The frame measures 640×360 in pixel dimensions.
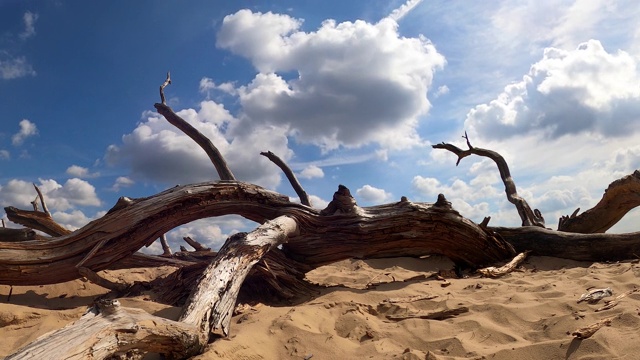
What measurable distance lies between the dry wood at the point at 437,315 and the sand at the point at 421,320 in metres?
0.03

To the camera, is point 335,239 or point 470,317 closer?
point 470,317

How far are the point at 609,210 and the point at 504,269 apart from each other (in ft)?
14.6

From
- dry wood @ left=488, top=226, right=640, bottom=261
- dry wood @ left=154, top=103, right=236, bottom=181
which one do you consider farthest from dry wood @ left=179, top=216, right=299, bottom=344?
dry wood @ left=488, top=226, right=640, bottom=261

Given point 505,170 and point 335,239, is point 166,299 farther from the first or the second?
point 505,170

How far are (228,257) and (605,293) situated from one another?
3393 mm

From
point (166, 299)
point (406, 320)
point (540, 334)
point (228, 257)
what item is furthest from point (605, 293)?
point (166, 299)


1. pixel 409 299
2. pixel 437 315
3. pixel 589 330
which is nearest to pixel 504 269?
pixel 409 299

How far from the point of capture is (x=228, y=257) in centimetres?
408

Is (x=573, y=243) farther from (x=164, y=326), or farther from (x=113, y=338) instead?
(x=113, y=338)

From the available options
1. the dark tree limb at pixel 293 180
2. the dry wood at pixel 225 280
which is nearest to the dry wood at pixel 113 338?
the dry wood at pixel 225 280

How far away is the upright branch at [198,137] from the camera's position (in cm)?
696

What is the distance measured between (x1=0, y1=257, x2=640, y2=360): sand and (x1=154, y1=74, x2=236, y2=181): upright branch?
2.50 meters

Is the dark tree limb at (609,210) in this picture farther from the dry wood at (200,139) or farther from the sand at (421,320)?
the dry wood at (200,139)

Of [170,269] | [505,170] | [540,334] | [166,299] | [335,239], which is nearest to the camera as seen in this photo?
[540,334]
